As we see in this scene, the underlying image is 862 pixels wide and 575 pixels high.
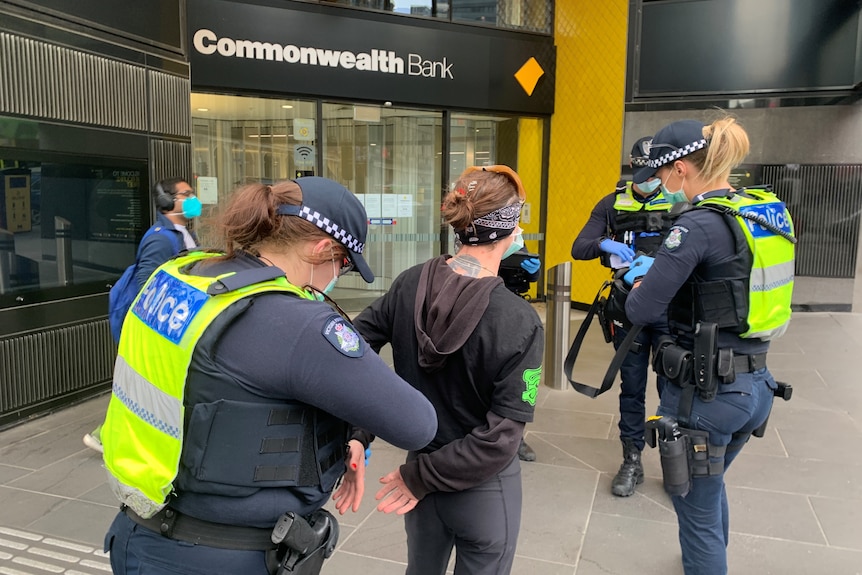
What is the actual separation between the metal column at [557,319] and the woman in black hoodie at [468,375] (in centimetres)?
423

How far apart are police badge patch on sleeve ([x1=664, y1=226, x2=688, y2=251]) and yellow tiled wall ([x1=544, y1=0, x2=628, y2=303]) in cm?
722

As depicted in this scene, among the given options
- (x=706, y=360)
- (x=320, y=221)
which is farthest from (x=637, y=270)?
(x=320, y=221)

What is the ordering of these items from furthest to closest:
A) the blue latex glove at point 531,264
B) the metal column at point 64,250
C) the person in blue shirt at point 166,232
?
1. the metal column at point 64,250
2. the person in blue shirt at point 166,232
3. the blue latex glove at point 531,264

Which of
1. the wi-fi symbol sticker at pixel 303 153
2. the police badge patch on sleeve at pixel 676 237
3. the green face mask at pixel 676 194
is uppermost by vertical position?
the wi-fi symbol sticker at pixel 303 153

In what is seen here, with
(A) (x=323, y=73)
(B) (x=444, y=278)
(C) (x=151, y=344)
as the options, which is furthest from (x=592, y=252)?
(A) (x=323, y=73)

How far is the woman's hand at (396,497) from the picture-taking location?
2035 mm

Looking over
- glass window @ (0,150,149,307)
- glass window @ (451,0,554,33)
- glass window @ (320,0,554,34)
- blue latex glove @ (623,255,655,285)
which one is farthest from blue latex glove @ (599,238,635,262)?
glass window @ (451,0,554,33)

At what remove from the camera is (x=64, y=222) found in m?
5.52

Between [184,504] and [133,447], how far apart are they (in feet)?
0.58

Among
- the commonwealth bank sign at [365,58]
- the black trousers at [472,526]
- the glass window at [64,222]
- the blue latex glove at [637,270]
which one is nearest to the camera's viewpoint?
the black trousers at [472,526]

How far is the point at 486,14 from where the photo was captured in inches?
382

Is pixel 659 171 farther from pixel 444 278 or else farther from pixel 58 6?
pixel 58 6

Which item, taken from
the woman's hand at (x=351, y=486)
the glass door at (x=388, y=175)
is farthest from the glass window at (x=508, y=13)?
the woman's hand at (x=351, y=486)

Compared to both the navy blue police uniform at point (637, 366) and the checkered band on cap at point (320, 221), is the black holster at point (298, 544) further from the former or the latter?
the navy blue police uniform at point (637, 366)
